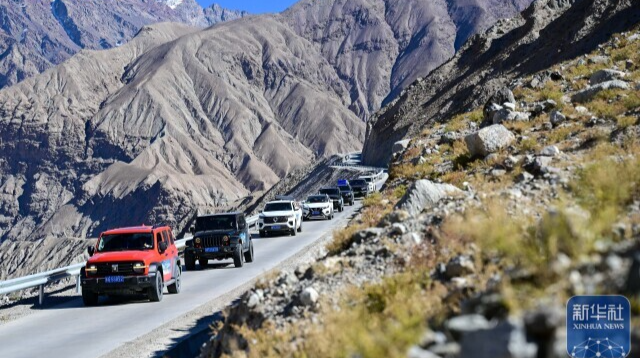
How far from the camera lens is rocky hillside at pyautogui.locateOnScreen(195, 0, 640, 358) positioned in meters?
5.52

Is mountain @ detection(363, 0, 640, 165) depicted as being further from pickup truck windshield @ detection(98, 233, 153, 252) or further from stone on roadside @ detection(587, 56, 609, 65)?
pickup truck windshield @ detection(98, 233, 153, 252)

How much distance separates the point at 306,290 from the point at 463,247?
181 centimetres

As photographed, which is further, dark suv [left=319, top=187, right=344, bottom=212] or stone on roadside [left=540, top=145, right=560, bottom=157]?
dark suv [left=319, top=187, right=344, bottom=212]

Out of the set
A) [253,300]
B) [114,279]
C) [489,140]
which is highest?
[489,140]

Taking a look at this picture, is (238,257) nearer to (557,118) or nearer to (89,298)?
(89,298)

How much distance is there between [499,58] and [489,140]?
5629 centimetres

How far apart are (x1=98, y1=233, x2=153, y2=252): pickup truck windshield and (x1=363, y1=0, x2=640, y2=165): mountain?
34.3 metres

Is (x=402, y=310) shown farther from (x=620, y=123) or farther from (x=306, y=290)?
(x=620, y=123)

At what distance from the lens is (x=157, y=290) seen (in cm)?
1703

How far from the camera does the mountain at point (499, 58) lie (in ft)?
165

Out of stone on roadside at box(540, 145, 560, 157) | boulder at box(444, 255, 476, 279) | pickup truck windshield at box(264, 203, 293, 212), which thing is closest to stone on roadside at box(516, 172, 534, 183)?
stone on roadside at box(540, 145, 560, 157)

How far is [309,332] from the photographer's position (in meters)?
7.71

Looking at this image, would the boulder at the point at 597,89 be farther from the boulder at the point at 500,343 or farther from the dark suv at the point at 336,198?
the dark suv at the point at 336,198

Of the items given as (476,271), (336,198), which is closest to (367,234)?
(476,271)
